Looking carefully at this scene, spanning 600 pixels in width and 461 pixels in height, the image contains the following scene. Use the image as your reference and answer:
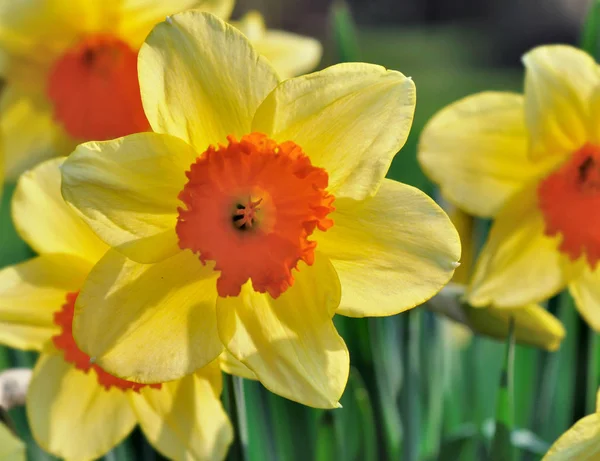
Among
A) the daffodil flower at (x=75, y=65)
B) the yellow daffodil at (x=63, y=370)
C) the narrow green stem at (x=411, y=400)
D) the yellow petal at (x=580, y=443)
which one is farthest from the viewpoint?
the daffodil flower at (x=75, y=65)

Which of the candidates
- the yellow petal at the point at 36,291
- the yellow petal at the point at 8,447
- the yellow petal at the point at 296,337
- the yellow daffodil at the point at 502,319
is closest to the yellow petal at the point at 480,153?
the yellow daffodil at the point at 502,319

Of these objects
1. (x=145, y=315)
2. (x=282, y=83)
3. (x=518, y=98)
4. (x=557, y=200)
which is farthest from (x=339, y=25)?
(x=145, y=315)

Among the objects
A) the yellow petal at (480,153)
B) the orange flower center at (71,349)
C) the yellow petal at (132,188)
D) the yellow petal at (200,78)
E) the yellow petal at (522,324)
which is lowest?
the yellow petal at (522,324)

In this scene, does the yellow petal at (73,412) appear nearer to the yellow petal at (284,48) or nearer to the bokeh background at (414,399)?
the bokeh background at (414,399)

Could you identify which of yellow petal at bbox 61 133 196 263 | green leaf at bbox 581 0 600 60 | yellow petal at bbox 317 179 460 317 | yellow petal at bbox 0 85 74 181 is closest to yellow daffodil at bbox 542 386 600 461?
yellow petal at bbox 317 179 460 317

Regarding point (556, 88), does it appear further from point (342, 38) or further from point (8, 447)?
point (8, 447)

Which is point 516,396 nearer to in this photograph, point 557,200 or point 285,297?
point 557,200
